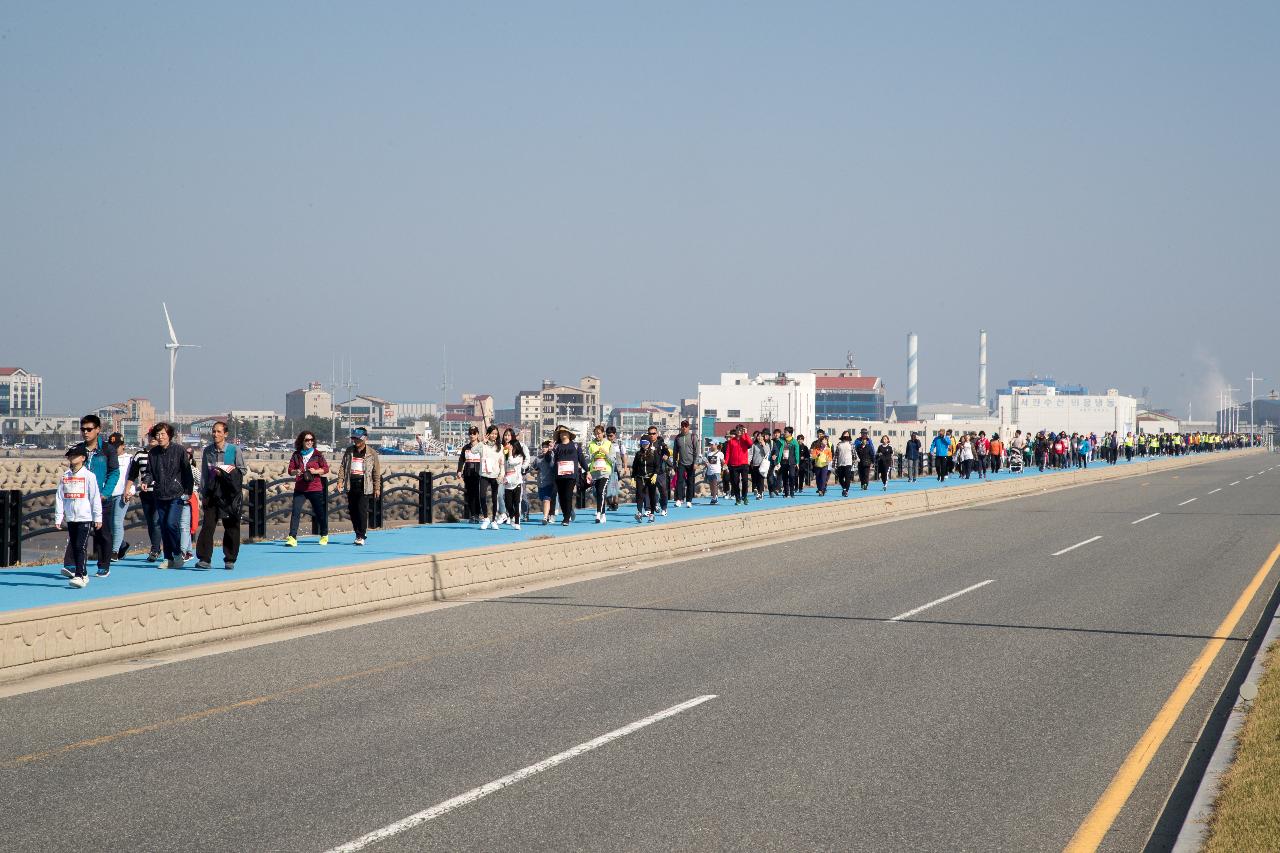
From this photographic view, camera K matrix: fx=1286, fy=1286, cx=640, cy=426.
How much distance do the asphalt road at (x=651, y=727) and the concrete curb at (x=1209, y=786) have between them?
0.76ft

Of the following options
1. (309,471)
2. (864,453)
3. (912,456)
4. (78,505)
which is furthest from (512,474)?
(912,456)

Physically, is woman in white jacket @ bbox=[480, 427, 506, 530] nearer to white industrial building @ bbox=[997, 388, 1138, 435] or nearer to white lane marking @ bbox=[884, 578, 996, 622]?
white lane marking @ bbox=[884, 578, 996, 622]

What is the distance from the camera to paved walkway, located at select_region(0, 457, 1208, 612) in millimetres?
13484

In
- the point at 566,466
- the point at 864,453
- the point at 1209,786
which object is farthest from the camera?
the point at 864,453

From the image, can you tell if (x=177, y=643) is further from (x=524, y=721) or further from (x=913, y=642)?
(x=913, y=642)

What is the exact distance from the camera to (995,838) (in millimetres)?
5852

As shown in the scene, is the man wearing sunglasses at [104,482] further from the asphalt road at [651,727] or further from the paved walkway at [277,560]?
the asphalt road at [651,727]

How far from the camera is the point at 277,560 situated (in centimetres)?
1705

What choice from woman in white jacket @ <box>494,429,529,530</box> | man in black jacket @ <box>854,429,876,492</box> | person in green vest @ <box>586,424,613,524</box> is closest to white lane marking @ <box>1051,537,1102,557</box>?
person in green vest @ <box>586,424,613,524</box>

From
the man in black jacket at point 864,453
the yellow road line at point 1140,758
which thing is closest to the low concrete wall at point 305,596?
the yellow road line at point 1140,758

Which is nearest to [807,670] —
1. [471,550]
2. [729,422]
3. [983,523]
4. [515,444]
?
[471,550]

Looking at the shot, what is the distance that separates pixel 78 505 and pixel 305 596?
264cm

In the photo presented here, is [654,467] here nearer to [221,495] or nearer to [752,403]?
[221,495]

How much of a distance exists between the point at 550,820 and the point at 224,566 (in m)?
11.0
